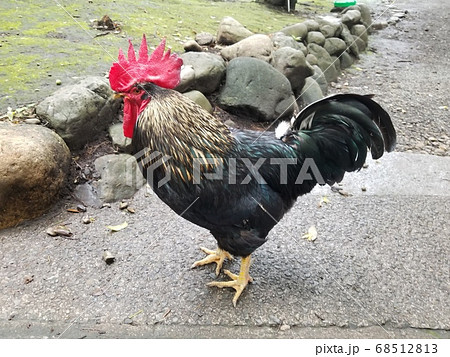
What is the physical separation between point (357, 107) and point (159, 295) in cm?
182

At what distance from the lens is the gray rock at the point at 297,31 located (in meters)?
6.45

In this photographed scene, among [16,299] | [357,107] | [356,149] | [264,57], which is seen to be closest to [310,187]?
[356,149]

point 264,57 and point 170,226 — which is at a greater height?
point 264,57

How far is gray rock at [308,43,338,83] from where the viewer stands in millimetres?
6527

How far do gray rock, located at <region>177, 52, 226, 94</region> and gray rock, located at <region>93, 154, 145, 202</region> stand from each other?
4.20 ft

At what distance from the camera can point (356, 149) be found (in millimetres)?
2422

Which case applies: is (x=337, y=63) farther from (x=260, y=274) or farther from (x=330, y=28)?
(x=260, y=274)

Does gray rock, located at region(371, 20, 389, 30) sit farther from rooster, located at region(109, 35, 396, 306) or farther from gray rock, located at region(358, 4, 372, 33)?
rooster, located at region(109, 35, 396, 306)

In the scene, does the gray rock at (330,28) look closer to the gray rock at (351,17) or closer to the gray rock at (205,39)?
the gray rock at (351,17)

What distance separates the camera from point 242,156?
2.34 m

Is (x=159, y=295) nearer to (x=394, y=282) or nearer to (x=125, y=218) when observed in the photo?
(x=125, y=218)

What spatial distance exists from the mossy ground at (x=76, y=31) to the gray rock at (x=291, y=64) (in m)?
1.41

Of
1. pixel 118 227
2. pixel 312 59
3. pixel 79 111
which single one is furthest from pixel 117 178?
pixel 312 59

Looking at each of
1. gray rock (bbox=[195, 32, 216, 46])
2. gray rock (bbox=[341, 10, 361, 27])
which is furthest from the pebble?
gray rock (bbox=[341, 10, 361, 27])
